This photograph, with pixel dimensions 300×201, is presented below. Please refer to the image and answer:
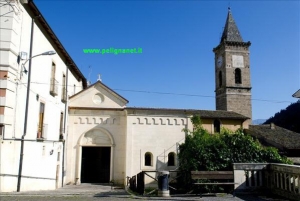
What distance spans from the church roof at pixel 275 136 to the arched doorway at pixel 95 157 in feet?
44.5

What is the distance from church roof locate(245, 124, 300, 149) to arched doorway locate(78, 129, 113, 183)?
13.6 m

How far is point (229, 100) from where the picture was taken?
3891cm

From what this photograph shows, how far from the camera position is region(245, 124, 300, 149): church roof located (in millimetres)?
25406

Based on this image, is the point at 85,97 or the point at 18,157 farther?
the point at 85,97

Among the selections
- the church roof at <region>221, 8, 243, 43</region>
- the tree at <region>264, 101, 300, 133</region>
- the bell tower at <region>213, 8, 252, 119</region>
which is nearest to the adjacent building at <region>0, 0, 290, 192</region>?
the bell tower at <region>213, 8, 252, 119</region>

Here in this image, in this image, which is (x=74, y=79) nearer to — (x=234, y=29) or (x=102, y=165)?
(x=102, y=165)

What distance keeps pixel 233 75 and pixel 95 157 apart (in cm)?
2460

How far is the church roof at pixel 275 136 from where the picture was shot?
83.4 ft

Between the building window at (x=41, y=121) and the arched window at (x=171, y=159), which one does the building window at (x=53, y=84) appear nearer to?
the building window at (x=41, y=121)

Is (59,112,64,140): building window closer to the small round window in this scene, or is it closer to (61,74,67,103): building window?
(61,74,67,103): building window

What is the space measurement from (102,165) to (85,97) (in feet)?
19.9

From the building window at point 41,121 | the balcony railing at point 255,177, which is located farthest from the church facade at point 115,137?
the balcony railing at point 255,177

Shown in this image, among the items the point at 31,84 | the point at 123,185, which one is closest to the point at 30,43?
the point at 31,84

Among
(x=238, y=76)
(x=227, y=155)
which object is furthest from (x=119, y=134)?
(x=238, y=76)
